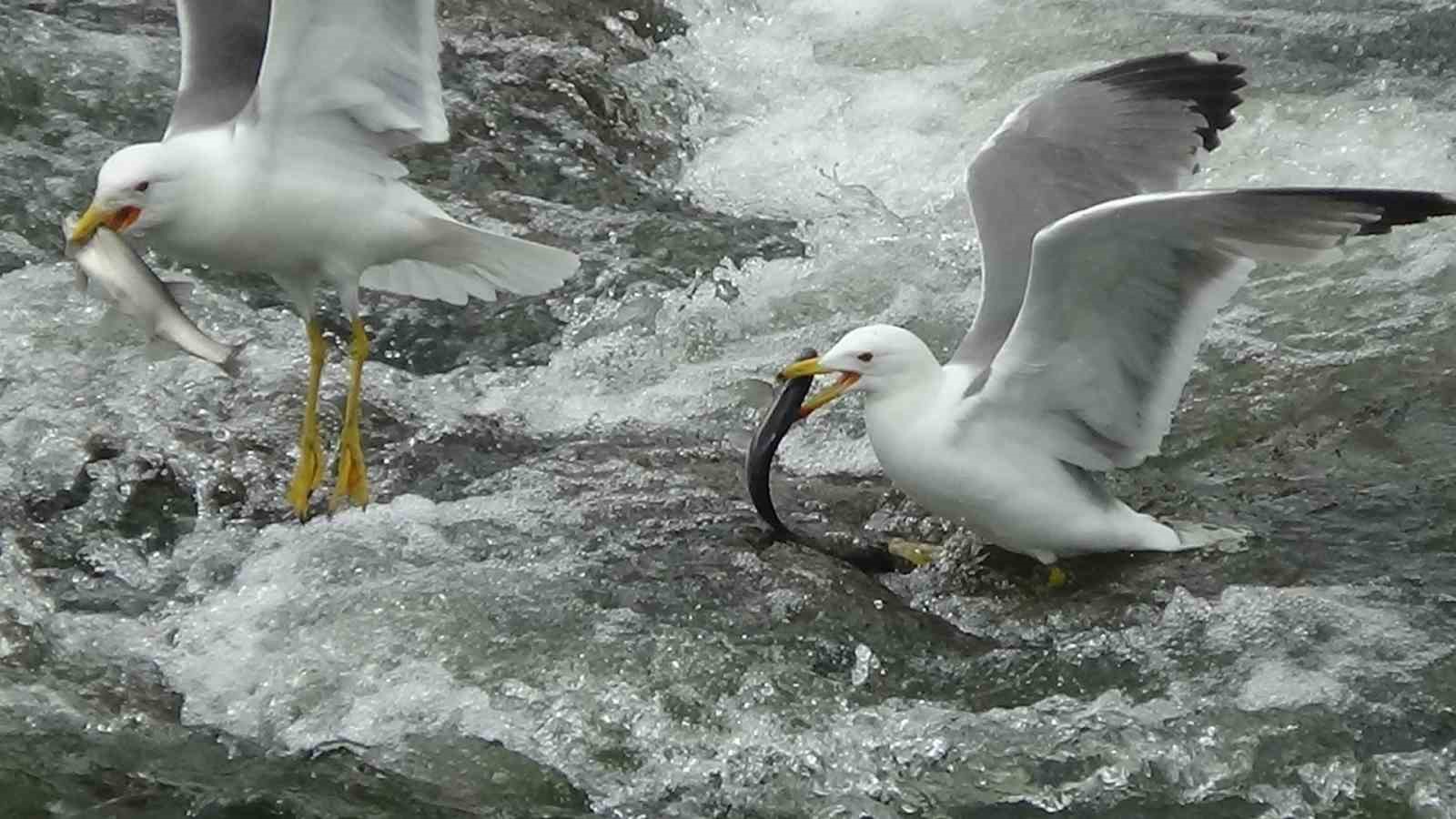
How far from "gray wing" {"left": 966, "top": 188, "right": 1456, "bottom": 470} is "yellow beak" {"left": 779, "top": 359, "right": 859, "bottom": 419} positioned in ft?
0.89

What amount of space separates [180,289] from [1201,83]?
233 centimetres

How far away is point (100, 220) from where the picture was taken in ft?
13.9

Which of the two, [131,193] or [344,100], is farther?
[344,100]

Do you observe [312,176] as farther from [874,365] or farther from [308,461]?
[874,365]

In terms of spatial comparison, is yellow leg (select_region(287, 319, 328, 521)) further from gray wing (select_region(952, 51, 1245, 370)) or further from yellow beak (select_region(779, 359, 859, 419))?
gray wing (select_region(952, 51, 1245, 370))

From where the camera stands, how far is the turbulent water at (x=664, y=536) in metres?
3.64

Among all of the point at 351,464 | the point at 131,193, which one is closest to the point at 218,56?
the point at 131,193

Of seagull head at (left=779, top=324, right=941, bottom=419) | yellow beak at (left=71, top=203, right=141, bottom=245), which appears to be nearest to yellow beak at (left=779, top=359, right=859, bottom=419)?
seagull head at (left=779, top=324, right=941, bottom=419)

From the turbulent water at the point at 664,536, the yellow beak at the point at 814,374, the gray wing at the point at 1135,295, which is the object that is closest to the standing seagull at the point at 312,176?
the turbulent water at the point at 664,536

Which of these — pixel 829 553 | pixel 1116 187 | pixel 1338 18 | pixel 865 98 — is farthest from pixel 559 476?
pixel 1338 18

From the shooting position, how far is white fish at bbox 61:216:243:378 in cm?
409

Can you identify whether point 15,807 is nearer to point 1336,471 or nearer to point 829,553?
point 829,553

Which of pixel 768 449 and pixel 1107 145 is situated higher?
pixel 1107 145

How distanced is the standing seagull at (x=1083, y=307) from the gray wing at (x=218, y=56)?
1.41m
